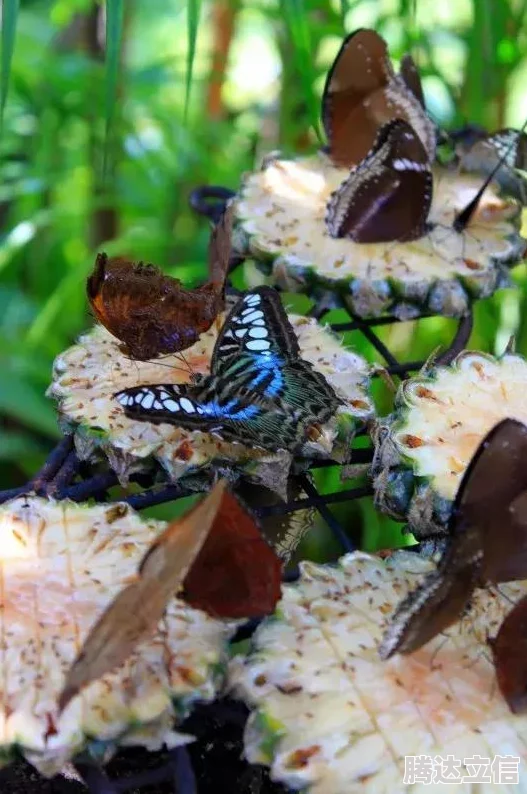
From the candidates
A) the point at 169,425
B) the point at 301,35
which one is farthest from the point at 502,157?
the point at 169,425

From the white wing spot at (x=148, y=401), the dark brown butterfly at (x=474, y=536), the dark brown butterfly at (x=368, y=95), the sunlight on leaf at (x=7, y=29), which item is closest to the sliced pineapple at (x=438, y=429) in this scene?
the dark brown butterfly at (x=474, y=536)

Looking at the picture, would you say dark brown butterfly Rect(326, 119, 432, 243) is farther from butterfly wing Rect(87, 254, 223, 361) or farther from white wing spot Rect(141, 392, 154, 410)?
white wing spot Rect(141, 392, 154, 410)

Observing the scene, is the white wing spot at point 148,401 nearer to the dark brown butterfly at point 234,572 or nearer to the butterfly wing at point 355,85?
the dark brown butterfly at point 234,572

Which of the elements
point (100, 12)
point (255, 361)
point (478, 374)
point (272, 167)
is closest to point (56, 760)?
point (255, 361)

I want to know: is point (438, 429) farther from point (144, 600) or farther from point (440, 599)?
point (144, 600)

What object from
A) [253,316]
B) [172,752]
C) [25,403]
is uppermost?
[253,316]

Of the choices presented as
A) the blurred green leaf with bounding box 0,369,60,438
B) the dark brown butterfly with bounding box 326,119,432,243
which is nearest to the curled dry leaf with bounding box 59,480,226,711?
the dark brown butterfly with bounding box 326,119,432,243

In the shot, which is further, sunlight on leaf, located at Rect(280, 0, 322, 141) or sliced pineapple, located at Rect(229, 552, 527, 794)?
sunlight on leaf, located at Rect(280, 0, 322, 141)

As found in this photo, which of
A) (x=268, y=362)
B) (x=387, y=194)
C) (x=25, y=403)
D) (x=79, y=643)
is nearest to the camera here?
(x=79, y=643)
